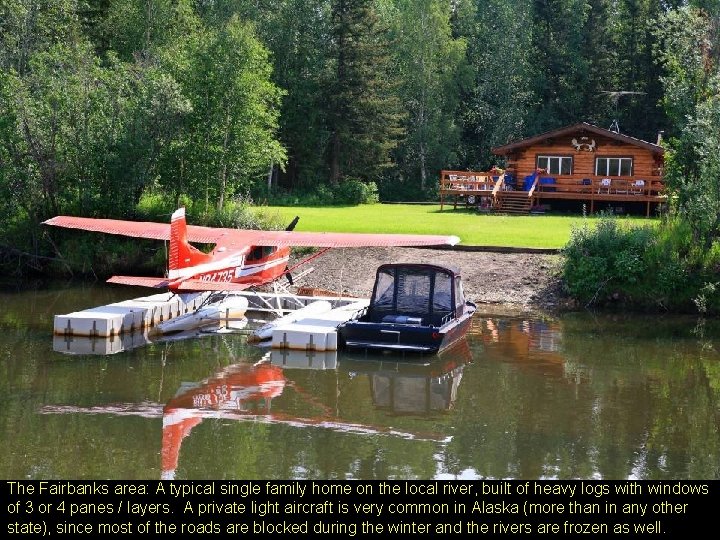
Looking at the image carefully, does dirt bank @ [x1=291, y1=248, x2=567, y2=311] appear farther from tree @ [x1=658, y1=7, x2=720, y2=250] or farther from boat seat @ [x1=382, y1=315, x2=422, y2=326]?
boat seat @ [x1=382, y1=315, x2=422, y2=326]

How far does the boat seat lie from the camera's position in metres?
18.7

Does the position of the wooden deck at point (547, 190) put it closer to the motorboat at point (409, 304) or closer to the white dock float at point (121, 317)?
the white dock float at point (121, 317)

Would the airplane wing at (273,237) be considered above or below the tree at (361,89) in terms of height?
below

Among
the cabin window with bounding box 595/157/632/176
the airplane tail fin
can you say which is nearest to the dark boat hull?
the airplane tail fin

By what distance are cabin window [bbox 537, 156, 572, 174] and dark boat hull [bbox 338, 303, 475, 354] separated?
87.6ft

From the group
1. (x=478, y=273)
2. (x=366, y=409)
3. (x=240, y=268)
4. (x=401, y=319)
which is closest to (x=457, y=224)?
(x=478, y=273)

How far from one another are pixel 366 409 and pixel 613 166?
103ft

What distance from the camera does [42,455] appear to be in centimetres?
1172

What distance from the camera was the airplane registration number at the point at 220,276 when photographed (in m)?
19.7

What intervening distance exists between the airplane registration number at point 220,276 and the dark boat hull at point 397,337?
3156 millimetres

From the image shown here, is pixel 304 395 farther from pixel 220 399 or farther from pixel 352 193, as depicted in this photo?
pixel 352 193

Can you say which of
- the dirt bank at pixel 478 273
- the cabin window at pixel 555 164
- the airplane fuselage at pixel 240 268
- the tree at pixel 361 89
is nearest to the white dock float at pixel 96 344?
the airplane fuselage at pixel 240 268

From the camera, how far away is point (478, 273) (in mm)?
26656
